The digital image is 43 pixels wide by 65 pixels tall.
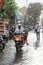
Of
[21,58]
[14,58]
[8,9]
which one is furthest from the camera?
[8,9]

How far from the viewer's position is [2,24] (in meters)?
32.7

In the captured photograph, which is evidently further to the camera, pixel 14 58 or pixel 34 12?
pixel 34 12

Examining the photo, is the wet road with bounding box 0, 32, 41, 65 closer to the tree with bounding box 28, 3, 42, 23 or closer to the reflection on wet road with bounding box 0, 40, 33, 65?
the reflection on wet road with bounding box 0, 40, 33, 65

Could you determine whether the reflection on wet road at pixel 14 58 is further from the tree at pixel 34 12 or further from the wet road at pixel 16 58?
the tree at pixel 34 12

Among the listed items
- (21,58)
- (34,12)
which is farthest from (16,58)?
(34,12)

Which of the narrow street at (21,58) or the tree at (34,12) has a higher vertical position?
the narrow street at (21,58)

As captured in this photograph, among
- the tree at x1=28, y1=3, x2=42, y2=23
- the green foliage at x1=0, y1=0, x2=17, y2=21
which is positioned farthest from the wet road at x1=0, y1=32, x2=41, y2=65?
the tree at x1=28, y1=3, x2=42, y2=23

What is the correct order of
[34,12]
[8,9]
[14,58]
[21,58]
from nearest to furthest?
[14,58]
[21,58]
[8,9]
[34,12]

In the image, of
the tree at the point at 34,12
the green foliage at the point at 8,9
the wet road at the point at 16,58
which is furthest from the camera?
the tree at the point at 34,12

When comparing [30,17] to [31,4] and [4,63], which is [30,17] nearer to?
[31,4]

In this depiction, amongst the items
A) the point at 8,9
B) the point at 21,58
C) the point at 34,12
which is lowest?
the point at 34,12

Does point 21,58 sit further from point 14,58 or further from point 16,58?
point 14,58

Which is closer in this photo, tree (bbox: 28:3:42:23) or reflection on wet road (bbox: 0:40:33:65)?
reflection on wet road (bbox: 0:40:33:65)

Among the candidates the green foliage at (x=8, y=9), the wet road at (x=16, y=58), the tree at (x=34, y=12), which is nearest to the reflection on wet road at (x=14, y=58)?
the wet road at (x=16, y=58)
